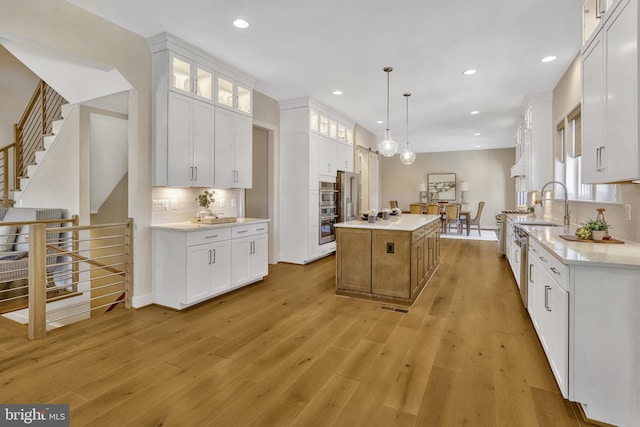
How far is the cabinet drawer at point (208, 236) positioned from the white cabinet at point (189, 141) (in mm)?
613

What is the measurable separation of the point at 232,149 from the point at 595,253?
13.0 feet

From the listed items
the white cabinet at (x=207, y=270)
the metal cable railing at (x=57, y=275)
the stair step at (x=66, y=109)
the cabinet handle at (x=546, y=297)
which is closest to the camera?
the cabinet handle at (x=546, y=297)

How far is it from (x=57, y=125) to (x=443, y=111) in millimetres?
6877

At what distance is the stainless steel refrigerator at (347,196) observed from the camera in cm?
684

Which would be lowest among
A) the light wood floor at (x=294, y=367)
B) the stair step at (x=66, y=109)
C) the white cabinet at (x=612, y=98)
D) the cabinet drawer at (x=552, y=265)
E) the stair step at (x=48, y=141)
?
the light wood floor at (x=294, y=367)

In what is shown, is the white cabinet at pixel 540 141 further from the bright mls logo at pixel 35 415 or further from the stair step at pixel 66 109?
the stair step at pixel 66 109

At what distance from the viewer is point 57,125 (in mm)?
5000

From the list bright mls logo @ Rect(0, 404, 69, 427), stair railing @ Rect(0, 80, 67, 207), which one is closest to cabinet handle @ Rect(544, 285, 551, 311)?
bright mls logo @ Rect(0, 404, 69, 427)

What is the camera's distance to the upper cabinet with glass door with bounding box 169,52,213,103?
3.66 meters

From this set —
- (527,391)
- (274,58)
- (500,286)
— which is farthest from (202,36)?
(500,286)

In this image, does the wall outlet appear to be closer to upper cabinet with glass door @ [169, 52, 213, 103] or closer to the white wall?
upper cabinet with glass door @ [169, 52, 213, 103]

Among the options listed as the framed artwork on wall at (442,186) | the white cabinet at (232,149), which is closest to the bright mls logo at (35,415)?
the white cabinet at (232,149)

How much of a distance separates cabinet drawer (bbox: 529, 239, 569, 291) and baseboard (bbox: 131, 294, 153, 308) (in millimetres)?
3875

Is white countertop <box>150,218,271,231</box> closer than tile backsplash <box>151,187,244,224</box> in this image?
Yes
